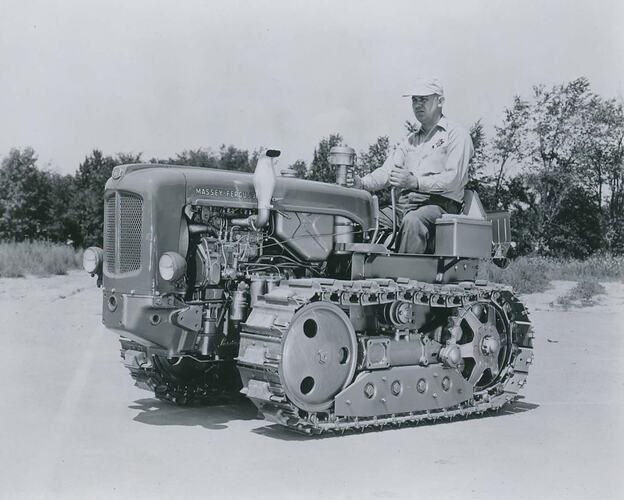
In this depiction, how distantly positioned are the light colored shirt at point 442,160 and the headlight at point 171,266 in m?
2.91

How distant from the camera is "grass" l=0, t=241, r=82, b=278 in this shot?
23.0m

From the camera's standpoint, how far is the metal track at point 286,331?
23.7 feet

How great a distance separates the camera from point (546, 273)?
24.7 m

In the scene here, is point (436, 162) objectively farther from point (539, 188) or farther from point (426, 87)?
point (539, 188)

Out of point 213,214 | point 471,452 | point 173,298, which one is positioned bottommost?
point 471,452

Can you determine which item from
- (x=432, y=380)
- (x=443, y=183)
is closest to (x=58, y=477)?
(x=432, y=380)

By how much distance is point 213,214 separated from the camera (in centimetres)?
802

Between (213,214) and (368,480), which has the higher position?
(213,214)

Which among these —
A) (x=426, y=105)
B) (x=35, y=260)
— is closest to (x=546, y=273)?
(x=35, y=260)

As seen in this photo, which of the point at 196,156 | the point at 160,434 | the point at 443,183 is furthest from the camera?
the point at 196,156

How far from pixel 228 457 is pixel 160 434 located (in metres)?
1.08

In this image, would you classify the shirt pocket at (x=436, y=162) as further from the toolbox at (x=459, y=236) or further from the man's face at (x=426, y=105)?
the toolbox at (x=459, y=236)

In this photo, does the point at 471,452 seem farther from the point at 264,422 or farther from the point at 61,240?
the point at 61,240

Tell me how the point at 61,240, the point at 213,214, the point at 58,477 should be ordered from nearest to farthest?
the point at 58,477 → the point at 213,214 → the point at 61,240
